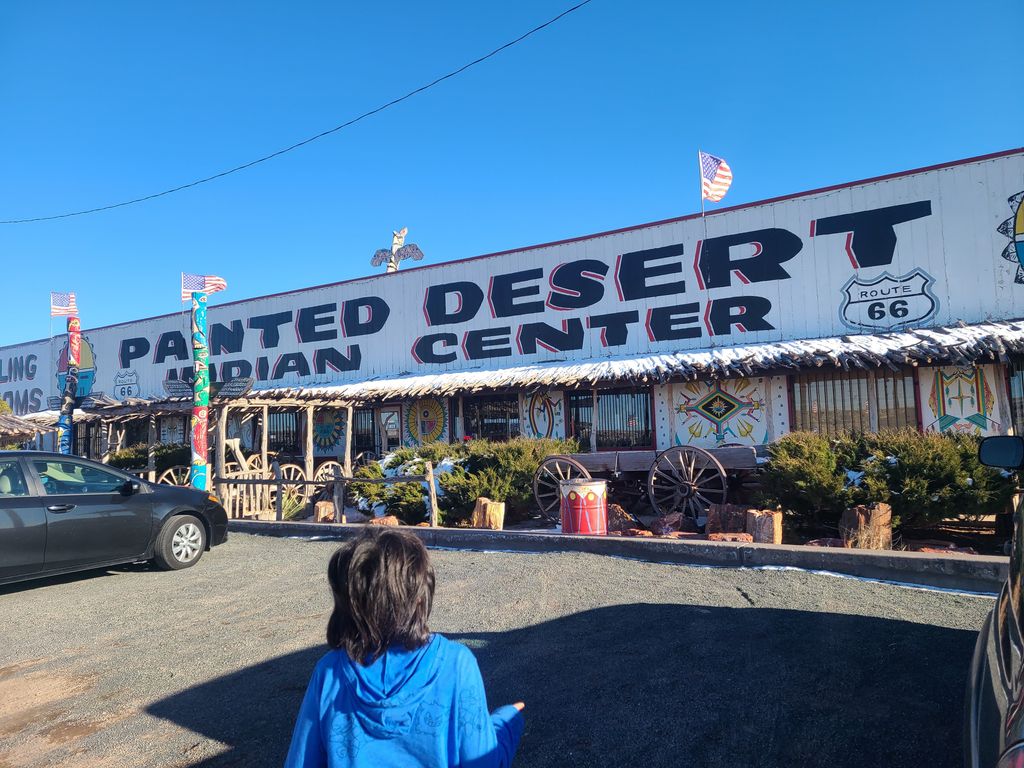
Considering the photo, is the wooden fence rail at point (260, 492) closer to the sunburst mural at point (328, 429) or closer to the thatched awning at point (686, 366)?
the thatched awning at point (686, 366)

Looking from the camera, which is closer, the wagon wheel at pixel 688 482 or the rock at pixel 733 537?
the rock at pixel 733 537

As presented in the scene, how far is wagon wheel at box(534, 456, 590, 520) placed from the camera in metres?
10.9

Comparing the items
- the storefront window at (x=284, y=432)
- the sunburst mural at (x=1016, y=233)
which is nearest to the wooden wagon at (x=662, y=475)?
the sunburst mural at (x=1016, y=233)

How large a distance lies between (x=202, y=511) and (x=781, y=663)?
6.34 m

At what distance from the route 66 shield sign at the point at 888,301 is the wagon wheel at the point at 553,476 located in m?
6.86

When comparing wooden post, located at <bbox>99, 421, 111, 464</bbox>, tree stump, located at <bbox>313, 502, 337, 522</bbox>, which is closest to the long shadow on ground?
tree stump, located at <bbox>313, 502, 337, 522</bbox>

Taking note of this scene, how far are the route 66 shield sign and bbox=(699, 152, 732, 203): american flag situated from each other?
361 cm

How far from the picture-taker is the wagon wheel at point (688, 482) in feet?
33.2

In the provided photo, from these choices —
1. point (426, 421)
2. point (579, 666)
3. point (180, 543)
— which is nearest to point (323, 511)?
point (180, 543)

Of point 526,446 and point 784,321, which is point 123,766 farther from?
point 784,321

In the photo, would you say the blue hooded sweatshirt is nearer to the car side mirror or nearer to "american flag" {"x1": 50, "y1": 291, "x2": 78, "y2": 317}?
the car side mirror

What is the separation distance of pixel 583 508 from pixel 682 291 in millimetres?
8334

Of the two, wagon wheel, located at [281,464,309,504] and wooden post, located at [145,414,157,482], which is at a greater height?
wooden post, located at [145,414,157,482]

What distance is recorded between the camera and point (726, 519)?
29.3ft
